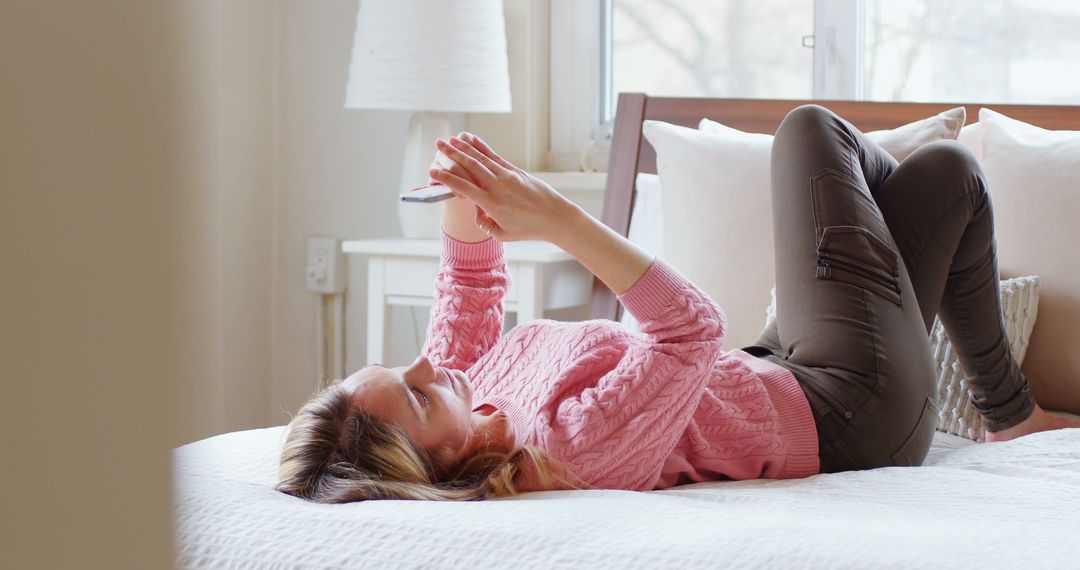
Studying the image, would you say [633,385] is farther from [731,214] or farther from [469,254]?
[731,214]

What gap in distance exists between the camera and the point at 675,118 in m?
2.32

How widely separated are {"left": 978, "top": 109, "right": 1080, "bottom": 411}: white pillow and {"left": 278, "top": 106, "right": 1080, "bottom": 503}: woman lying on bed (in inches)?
7.0

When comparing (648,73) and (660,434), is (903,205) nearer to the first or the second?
(660,434)

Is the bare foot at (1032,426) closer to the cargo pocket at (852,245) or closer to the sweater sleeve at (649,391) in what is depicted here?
the cargo pocket at (852,245)

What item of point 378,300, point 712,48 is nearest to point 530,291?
point 378,300

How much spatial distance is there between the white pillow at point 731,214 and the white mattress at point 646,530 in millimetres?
764

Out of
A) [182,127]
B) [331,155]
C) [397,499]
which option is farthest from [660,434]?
[331,155]

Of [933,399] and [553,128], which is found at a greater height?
[553,128]

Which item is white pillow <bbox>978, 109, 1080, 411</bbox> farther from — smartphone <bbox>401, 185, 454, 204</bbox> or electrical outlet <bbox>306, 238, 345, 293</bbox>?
electrical outlet <bbox>306, 238, 345, 293</bbox>

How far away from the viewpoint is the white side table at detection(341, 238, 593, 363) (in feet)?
7.43

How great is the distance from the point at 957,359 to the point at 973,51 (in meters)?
1.09

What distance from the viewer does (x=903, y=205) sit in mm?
1475

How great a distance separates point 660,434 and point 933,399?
441 millimetres

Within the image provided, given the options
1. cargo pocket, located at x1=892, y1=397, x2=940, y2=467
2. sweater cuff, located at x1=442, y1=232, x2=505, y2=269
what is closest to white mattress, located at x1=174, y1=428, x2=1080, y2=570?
cargo pocket, located at x1=892, y1=397, x2=940, y2=467
